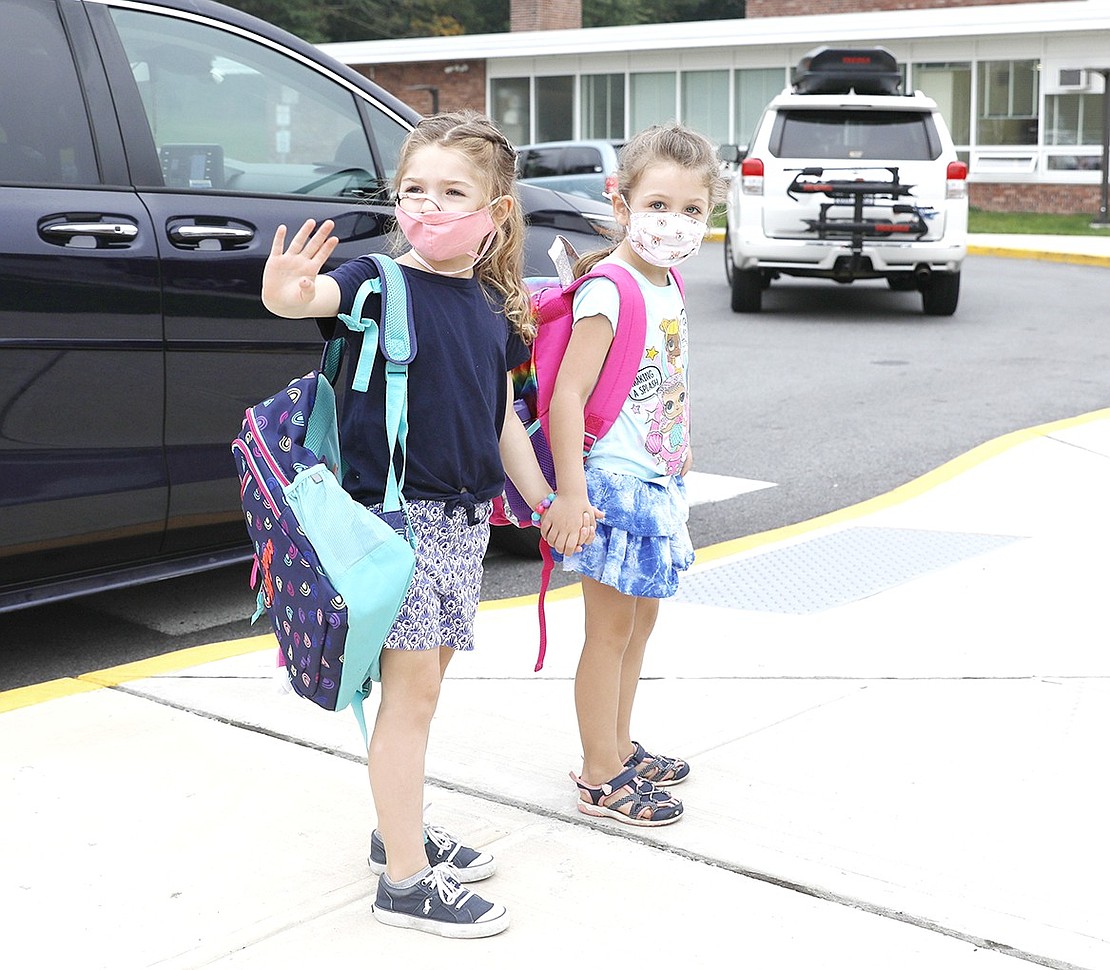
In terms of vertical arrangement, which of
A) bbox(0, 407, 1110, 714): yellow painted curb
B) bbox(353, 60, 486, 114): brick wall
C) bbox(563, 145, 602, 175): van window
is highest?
bbox(353, 60, 486, 114): brick wall

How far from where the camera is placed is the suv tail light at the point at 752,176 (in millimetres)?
12836

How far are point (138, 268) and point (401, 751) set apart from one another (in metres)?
1.95

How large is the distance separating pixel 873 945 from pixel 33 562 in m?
2.48

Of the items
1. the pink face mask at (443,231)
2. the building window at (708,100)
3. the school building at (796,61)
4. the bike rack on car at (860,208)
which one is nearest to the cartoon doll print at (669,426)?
the pink face mask at (443,231)

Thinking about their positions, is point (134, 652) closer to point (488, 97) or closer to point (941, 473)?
point (941, 473)

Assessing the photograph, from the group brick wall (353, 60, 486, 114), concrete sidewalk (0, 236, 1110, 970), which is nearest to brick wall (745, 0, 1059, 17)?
brick wall (353, 60, 486, 114)

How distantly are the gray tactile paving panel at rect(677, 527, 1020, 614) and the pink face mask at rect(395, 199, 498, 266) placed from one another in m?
2.36

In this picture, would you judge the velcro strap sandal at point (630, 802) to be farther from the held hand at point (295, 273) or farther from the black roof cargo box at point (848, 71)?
the black roof cargo box at point (848, 71)

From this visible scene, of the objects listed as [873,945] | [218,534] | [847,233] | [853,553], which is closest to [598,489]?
[873,945]

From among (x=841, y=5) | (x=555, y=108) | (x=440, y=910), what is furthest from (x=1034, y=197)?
Answer: (x=440, y=910)

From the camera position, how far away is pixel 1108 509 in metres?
6.06

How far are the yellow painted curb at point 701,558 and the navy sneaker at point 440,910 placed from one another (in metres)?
1.56

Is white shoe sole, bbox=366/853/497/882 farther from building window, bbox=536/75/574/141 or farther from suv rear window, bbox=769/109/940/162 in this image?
building window, bbox=536/75/574/141

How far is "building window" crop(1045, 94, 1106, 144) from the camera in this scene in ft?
91.4
